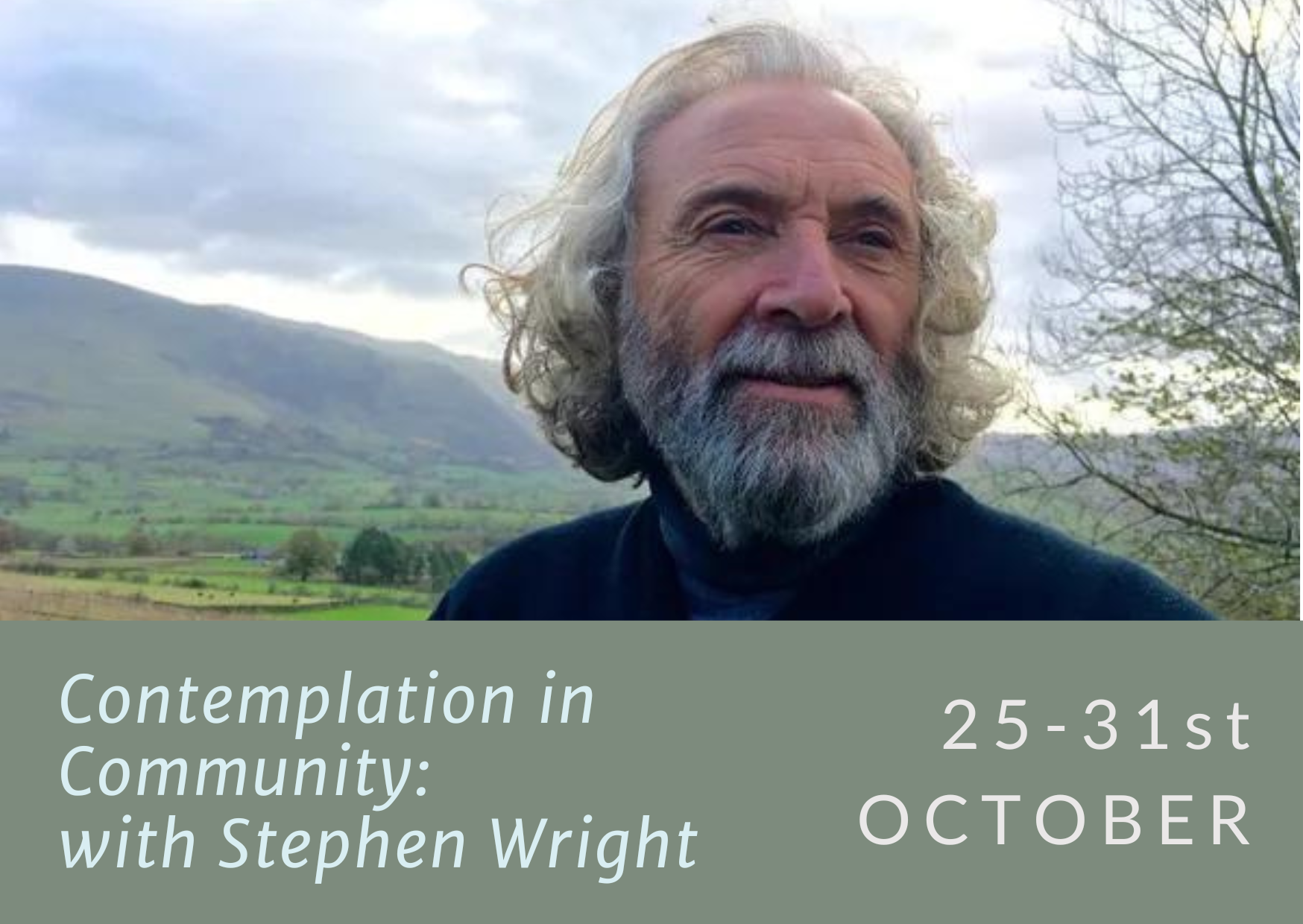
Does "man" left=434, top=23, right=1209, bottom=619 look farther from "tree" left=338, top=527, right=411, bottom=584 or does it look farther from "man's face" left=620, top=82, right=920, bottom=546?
"tree" left=338, top=527, right=411, bottom=584

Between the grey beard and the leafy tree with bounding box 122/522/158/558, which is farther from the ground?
the leafy tree with bounding box 122/522/158/558

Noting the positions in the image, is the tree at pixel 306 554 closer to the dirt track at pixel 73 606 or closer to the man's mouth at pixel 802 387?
the dirt track at pixel 73 606

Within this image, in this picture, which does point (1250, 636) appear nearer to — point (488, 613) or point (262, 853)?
point (488, 613)

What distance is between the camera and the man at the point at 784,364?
183 cm

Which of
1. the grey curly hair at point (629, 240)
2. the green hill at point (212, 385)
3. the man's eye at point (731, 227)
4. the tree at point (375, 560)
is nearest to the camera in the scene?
the man's eye at point (731, 227)

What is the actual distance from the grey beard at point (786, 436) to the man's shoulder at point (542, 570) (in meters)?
0.29

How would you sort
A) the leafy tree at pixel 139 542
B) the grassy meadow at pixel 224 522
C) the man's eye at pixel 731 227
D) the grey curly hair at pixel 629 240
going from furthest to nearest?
the leafy tree at pixel 139 542
the grassy meadow at pixel 224 522
the grey curly hair at pixel 629 240
the man's eye at pixel 731 227

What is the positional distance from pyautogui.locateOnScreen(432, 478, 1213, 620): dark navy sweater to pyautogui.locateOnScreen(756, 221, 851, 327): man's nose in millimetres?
347

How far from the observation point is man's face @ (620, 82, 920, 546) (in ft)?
5.96

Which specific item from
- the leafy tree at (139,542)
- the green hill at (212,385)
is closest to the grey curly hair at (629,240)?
the green hill at (212,385)

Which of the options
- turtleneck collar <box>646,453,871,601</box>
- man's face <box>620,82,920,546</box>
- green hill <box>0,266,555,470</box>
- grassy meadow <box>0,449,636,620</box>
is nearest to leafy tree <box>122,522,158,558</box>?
grassy meadow <box>0,449,636,620</box>

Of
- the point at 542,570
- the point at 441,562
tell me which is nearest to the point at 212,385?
the point at 441,562

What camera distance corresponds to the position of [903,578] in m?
1.88

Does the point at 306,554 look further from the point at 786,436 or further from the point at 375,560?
the point at 786,436
